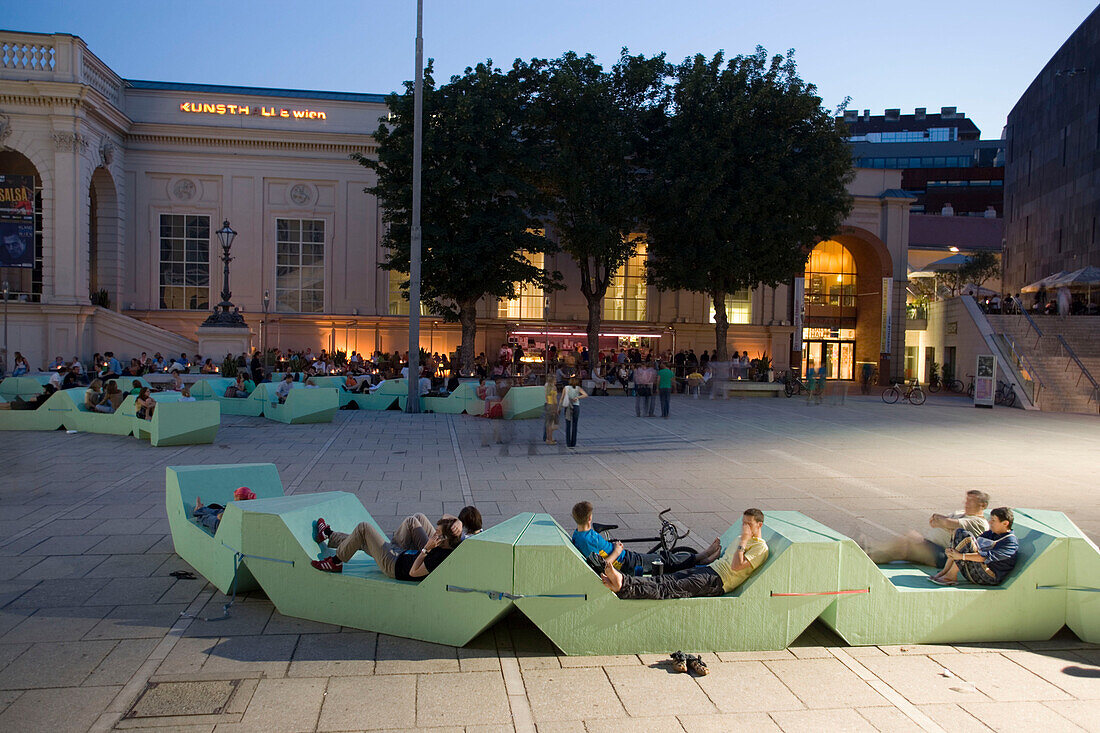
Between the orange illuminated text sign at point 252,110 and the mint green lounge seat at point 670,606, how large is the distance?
3521 centimetres

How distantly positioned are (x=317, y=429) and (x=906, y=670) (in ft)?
47.3

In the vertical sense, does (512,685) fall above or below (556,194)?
below

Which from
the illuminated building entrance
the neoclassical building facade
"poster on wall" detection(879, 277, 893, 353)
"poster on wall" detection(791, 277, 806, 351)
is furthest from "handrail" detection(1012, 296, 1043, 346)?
the illuminated building entrance

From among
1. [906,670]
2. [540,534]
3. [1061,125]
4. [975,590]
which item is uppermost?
[1061,125]

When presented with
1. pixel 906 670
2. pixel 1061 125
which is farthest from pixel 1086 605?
pixel 1061 125

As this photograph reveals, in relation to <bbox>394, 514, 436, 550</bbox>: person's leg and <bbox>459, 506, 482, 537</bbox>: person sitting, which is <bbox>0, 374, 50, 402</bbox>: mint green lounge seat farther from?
<bbox>459, 506, 482, 537</bbox>: person sitting

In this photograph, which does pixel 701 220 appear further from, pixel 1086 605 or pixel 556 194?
pixel 1086 605

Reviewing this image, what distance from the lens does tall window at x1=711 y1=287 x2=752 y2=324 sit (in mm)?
41094

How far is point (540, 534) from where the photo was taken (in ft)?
18.9

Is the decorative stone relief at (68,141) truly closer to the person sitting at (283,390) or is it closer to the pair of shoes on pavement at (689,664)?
the person sitting at (283,390)

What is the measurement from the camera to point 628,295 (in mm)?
40531

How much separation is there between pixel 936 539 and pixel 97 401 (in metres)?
16.8

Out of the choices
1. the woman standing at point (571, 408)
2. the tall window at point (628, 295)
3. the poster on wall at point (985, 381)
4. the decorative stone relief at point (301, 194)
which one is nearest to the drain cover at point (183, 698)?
the woman standing at point (571, 408)

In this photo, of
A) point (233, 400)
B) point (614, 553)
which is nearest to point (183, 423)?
point (233, 400)
